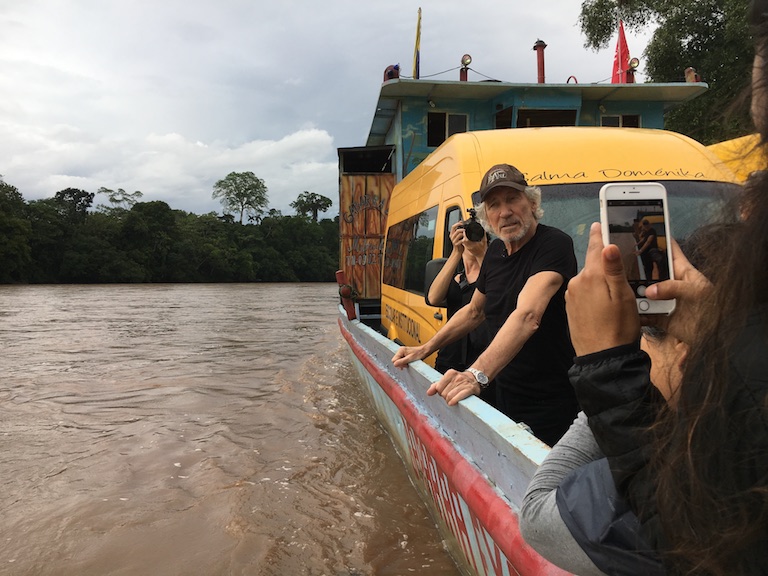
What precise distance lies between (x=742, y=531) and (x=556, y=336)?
187cm

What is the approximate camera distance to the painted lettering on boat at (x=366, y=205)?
9.62 m

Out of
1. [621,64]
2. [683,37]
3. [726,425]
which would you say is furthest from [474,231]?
[683,37]

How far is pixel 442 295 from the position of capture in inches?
149

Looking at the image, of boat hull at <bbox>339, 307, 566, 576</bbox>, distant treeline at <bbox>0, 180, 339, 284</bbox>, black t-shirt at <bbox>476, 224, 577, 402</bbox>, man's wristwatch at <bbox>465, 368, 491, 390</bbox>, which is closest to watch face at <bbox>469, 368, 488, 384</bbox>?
man's wristwatch at <bbox>465, 368, 491, 390</bbox>

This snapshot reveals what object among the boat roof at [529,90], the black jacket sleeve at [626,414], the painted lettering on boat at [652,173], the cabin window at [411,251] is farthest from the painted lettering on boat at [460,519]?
the boat roof at [529,90]

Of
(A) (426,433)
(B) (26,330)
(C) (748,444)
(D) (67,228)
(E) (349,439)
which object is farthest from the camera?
(D) (67,228)

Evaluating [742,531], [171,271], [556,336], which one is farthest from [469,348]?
[171,271]

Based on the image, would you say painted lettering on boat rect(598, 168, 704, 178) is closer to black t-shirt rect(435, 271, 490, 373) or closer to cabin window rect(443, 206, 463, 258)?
cabin window rect(443, 206, 463, 258)

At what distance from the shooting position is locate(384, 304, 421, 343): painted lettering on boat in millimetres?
5168

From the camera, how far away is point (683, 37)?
15242 millimetres

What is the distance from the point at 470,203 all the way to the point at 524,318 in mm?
1580

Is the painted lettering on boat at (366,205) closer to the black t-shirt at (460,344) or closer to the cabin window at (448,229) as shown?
the cabin window at (448,229)

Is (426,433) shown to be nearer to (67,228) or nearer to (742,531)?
(742,531)

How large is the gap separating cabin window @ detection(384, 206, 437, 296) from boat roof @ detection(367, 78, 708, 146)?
255 cm
